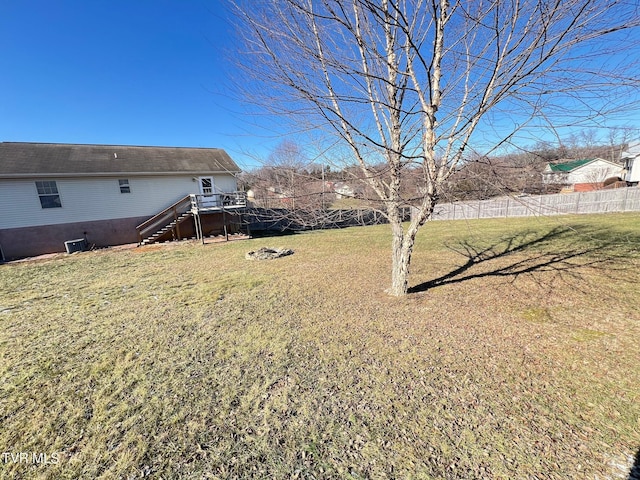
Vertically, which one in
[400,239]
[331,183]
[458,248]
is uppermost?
[331,183]

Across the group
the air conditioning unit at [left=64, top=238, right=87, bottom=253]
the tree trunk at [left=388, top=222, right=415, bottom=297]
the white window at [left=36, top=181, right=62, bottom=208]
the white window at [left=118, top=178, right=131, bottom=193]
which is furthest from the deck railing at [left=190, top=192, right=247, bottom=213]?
the tree trunk at [left=388, top=222, right=415, bottom=297]

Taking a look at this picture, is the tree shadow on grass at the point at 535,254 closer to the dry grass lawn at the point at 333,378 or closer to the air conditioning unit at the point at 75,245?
the dry grass lawn at the point at 333,378

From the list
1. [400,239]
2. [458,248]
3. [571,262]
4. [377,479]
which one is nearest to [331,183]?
[400,239]

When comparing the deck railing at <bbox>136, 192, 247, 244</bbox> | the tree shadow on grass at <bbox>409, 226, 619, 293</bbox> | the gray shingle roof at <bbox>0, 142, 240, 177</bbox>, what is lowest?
the tree shadow on grass at <bbox>409, 226, 619, 293</bbox>

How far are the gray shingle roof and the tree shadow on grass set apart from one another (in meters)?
9.45

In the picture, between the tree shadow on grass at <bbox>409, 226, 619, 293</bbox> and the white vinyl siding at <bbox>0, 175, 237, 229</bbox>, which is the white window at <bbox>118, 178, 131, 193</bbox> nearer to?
the white vinyl siding at <bbox>0, 175, 237, 229</bbox>

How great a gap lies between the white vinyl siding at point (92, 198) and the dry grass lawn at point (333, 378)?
760cm

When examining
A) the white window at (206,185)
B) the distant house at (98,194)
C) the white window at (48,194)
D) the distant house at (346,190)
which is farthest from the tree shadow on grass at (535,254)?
the white window at (48,194)

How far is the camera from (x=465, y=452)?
1.95m

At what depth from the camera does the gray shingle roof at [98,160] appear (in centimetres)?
1155

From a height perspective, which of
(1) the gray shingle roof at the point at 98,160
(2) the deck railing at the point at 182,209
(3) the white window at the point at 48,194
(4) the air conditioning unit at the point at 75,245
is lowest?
(4) the air conditioning unit at the point at 75,245

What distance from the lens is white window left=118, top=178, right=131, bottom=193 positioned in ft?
43.1

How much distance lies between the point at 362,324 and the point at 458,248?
6680 millimetres

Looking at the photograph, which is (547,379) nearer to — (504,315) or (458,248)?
(504,315)
